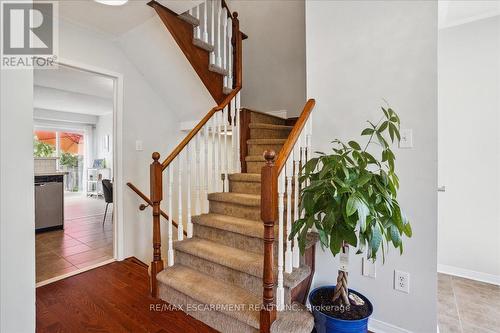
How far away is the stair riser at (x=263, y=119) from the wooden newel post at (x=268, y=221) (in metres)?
1.49

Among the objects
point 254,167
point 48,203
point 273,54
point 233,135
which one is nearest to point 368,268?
point 254,167

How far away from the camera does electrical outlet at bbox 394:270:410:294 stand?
166 centimetres

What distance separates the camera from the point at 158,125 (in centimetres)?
324

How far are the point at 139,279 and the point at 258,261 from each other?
130 centimetres

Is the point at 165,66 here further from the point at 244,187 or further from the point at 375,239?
the point at 375,239

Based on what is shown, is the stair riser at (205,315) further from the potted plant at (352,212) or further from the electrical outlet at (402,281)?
the electrical outlet at (402,281)

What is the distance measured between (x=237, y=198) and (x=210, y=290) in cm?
81

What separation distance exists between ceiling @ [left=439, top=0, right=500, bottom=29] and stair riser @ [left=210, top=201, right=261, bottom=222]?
2482 mm

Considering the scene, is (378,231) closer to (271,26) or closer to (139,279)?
(139,279)

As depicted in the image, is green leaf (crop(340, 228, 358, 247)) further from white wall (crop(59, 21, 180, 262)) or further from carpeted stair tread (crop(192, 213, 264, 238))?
white wall (crop(59, 21, 180, 262))

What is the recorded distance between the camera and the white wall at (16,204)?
0.68 meters

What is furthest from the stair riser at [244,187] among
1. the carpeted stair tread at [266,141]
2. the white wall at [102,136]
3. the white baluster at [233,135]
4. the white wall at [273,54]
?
the white wall at [102,136]

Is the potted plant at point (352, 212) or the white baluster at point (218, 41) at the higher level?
the white baluster at point (218, 41)
